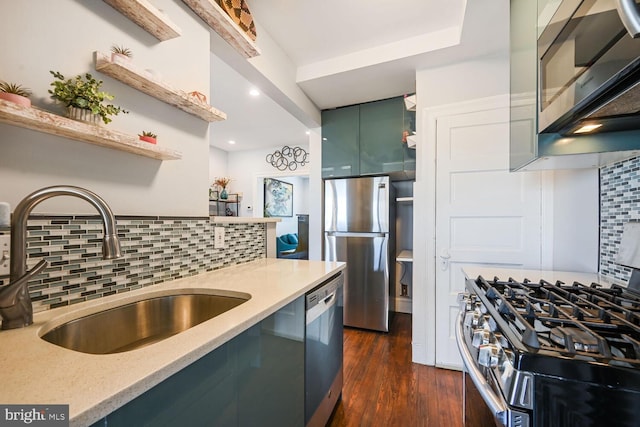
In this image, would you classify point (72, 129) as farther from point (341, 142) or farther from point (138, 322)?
point (341, 142)

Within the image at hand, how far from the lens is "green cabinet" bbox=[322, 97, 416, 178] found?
2.74 meters

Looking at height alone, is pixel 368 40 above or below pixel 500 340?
above

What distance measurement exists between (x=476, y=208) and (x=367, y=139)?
1347mm

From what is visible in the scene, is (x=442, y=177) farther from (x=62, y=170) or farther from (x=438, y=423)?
(x=62, y=170)

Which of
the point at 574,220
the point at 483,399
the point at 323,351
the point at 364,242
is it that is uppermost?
the point at 574,220

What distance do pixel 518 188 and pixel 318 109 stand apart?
6.87 ft

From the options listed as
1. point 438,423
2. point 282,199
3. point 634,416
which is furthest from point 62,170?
point 282,199

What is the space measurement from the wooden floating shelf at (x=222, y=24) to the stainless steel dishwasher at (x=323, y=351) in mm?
1441

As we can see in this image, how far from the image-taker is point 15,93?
2.51 ft

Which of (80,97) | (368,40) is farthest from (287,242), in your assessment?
(80,97)

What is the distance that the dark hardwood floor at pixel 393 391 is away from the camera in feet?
5.13

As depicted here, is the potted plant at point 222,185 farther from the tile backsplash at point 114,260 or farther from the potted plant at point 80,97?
the potted plant at point 80,97

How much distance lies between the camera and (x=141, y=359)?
548 millimetres

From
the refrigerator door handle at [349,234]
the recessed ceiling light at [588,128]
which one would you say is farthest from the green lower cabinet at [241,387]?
the refrigerator door handle at [349,234]
